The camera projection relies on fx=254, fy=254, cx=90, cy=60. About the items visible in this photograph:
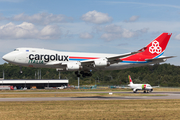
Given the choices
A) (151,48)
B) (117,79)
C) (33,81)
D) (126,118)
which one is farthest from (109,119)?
(117,79)

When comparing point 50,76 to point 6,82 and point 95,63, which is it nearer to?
point 6,82

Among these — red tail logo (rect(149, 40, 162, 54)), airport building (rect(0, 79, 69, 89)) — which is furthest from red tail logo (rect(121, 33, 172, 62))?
airport building (rect(0, 79, 69, 89))

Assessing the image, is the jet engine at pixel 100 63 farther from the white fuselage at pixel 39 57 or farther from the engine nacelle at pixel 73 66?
the engine nacelle at pixel 73 66

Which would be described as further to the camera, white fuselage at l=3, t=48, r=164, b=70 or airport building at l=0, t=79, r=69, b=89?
airport building at l=0, t=79, r=69, b=89

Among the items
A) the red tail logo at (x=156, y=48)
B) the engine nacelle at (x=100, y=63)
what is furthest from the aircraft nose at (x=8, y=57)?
the red tail logo at (x=156, y=48)

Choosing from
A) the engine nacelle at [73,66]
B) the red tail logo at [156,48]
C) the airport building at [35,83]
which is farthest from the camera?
the airport building at [35,83]

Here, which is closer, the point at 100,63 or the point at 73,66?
the point at 73,66

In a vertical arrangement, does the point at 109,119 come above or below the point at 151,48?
below

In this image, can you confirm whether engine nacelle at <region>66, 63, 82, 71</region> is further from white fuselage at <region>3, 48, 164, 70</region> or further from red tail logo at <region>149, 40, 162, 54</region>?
red tail logo at <region>149, 40, 162, 54</region>

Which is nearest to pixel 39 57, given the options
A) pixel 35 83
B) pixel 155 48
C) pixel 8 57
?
pixel 8 57

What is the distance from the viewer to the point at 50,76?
196 metres

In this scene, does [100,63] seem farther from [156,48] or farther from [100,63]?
[156,48]

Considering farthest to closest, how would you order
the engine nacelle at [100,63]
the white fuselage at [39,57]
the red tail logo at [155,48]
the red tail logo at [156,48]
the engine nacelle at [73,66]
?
the red tail logo at [155,48]
the red tail logo at [156,48]
the engine nacelle at [100,63]
the engine nacelle at [73,66]
the white fuselage at [39,57]

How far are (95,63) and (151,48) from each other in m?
17.9
